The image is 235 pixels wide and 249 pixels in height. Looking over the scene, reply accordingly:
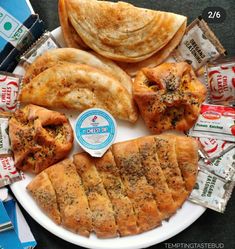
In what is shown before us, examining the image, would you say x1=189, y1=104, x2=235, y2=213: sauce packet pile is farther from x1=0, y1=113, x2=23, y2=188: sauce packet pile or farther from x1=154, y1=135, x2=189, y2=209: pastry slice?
x1=0, y1=113, x2=23, y2=188: sauce packet pile

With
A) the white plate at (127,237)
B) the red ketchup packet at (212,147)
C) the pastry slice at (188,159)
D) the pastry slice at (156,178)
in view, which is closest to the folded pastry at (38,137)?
the white plate at (127,237)

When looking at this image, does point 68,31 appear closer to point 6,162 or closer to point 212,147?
point 6,162

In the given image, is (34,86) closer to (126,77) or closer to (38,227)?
(126,77)

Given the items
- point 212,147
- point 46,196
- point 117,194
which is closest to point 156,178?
point 117,194

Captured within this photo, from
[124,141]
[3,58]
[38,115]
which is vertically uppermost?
[3,58]

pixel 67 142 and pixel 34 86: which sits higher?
pixel 34 86

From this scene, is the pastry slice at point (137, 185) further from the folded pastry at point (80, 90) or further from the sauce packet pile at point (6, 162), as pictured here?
the sauce packet pile at point (6, 162)

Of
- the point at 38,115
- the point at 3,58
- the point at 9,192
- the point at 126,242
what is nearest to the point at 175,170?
the point at 126,242
